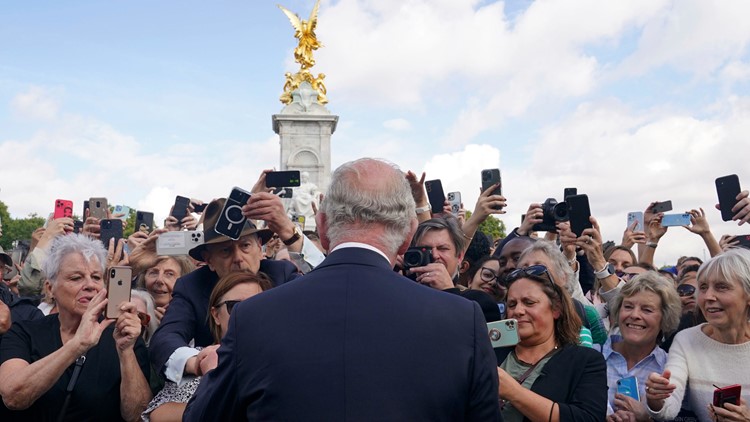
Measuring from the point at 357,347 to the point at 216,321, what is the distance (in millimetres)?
1850

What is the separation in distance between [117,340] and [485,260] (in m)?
3.07

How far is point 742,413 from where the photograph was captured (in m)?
3.68

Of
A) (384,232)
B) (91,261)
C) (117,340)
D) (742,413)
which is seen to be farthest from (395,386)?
(91,261)

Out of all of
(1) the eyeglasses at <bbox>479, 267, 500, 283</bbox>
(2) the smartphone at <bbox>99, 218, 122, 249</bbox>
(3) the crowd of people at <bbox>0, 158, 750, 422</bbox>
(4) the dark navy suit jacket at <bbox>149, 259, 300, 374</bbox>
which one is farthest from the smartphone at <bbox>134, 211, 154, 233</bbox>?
(1) the eyeglasses at <bbox>479, 267, 500, 283</bbox>

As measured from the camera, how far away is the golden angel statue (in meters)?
39.9

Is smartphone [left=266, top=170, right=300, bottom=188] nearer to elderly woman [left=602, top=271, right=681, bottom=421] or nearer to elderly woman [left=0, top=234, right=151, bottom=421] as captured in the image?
elderly woman [left=0, top=234, right=151, bottom=421]

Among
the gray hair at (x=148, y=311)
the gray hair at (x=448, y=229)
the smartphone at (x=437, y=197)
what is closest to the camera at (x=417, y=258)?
the gray hair at (x=448, y=229)

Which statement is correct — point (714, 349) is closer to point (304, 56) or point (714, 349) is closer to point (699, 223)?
point (699, 223)

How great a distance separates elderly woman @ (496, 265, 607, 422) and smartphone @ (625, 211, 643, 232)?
13.0 feet

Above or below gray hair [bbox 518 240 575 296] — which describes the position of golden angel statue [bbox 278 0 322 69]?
above

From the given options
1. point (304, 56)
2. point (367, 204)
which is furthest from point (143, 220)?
point (304, 56)

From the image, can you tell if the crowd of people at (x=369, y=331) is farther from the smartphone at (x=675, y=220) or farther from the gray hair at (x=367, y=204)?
the smartphone at (x=675, y=220)

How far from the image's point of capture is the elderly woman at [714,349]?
402 cm

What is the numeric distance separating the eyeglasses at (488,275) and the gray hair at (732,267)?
1.55m
